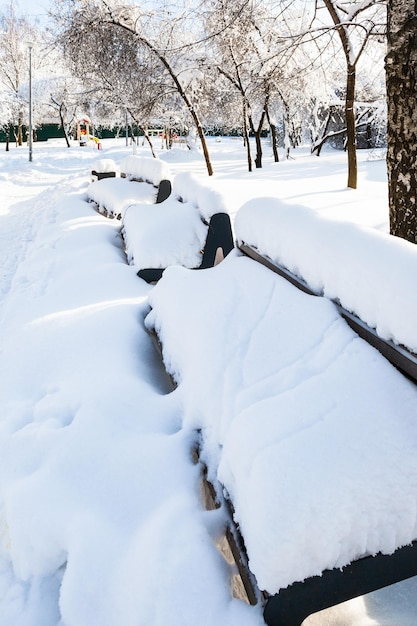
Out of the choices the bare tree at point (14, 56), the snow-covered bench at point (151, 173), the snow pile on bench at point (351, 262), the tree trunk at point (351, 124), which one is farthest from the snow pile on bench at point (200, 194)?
the bare tree at point (14, 56)

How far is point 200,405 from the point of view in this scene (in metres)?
2.00

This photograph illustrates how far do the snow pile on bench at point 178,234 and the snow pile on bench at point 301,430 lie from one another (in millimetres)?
2462

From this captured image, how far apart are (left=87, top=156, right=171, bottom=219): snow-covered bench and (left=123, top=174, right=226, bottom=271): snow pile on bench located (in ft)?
7.06

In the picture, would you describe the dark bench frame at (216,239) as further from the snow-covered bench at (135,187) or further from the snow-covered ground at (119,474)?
the snow-covered bench at (135,187)

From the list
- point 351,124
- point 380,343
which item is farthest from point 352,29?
point 380,343

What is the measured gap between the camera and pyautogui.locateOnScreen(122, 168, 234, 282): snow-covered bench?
170 inches

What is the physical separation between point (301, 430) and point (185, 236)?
350 centimetres

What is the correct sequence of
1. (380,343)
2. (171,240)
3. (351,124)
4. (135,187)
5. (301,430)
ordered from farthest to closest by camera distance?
1. (351,124)
2. (135,187)
3. (171,240)
4. (380,343)
5. (301,430)

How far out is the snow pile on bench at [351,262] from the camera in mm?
1496

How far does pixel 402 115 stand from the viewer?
11.4 ft

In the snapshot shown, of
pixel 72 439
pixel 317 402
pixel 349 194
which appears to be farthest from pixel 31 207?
pixel 317 402

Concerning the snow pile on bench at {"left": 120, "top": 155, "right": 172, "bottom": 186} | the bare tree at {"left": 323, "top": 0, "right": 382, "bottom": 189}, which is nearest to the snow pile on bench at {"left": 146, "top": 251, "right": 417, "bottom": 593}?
the snow pile on bench at {"left": 120, "top": 155, "right": 172, "bottom": 186}

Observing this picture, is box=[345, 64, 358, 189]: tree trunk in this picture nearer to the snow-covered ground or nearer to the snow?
the snow

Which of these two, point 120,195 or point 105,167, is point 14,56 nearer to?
point 105,167
